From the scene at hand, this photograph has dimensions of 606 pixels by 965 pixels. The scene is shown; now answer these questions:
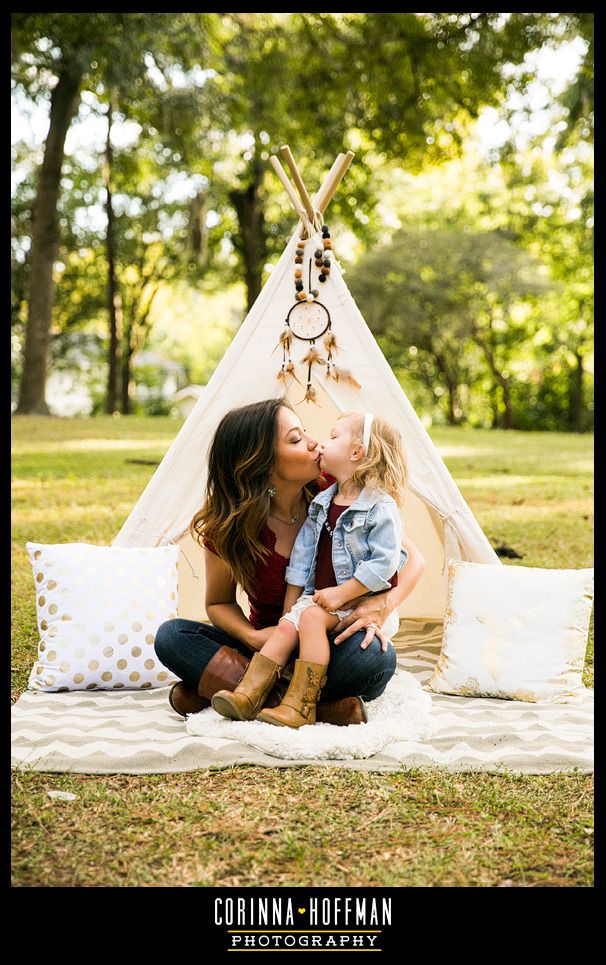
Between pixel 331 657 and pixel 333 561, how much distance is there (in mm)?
324

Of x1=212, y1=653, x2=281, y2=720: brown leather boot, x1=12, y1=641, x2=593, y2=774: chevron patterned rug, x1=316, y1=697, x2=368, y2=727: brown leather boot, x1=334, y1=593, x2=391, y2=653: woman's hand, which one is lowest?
x1=12, y1=641, x2=593, y2=774: chevron patterned rug

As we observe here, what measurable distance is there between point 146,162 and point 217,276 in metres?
7.01

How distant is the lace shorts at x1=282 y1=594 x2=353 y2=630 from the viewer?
283 centimetres

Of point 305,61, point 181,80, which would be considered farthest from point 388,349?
point 305,61

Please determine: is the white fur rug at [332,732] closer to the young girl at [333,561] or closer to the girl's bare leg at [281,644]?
the young girl at [333,561]

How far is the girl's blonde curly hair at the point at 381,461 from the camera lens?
2.97 metres

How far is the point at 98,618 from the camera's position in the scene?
10.9 feet

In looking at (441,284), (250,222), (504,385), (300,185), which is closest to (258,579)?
(300,185)

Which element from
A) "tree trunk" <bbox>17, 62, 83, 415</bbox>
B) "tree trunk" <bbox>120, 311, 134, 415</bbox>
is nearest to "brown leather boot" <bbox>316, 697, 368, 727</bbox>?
"tree trunk" <bbox>17, 62, 83, 415</bbox>

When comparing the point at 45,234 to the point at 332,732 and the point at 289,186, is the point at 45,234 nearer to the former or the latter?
the point at 289,186

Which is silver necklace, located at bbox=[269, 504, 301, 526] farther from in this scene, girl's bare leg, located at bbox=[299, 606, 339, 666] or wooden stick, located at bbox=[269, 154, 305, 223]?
wooden stick, located at bbox=[269, 154, 305, 223]

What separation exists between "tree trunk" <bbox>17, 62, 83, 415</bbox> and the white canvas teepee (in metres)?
7.77

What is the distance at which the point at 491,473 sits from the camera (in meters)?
9.38
